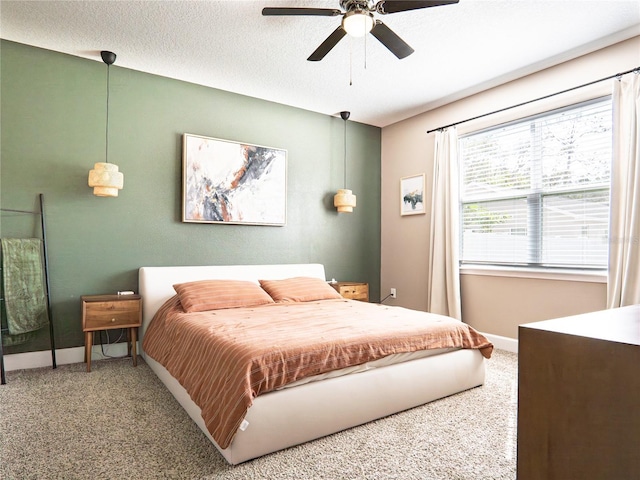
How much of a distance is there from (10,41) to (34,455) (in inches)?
126

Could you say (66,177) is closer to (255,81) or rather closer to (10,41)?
(10,41)

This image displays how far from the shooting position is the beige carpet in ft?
5.74

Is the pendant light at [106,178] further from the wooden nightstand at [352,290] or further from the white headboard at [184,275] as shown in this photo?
the wooden nightstand at [352,290]

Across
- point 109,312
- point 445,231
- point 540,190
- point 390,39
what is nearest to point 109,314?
point 109,312

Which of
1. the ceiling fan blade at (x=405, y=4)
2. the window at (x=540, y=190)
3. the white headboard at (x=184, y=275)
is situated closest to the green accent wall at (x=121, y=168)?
the white headboard at (x=184, y=275)

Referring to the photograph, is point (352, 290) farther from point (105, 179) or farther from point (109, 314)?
point (105, 179)

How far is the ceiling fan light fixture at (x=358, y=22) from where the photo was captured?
7.71ft

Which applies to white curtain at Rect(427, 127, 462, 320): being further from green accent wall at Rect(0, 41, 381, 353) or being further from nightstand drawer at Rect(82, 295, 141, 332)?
nightstand drawer at Rect(82, 295, 141, 332)

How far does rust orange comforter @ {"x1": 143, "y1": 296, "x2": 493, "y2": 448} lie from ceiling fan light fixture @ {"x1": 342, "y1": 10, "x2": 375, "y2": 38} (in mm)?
1889

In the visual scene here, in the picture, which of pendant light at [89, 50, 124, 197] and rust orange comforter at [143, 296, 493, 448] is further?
pendant light at [89, 50, 124, 197]

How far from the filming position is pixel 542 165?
365cm

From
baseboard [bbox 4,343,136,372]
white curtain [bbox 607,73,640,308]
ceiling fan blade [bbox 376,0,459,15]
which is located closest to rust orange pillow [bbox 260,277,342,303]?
baseboard [bbox 4,343,136,372]

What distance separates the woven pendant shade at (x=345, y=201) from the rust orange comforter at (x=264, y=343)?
1.67m

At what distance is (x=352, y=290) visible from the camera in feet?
15.0
